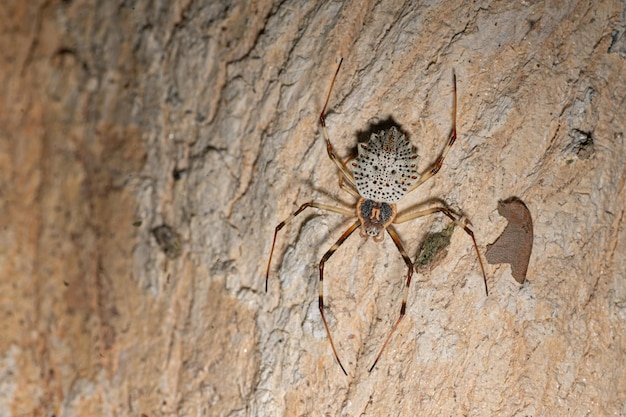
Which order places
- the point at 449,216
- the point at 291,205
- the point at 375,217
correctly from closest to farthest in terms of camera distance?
the point at 449,216 < the point at 375,217 < the point at 291,205

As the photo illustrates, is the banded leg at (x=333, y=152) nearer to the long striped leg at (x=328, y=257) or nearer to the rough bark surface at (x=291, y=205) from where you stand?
the rough bark surface at (x=291, y=205)

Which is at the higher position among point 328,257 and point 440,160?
point 440,160

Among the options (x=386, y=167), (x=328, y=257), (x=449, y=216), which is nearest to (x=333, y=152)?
(x=386, y=167)

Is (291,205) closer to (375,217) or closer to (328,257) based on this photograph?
(328,257)

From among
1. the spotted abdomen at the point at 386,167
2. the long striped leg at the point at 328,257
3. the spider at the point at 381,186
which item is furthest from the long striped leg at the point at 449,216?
the long striped leg at the point at 328,257

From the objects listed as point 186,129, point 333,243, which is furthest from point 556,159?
point 186,129

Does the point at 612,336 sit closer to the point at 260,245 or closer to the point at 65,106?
the point at 260,245
